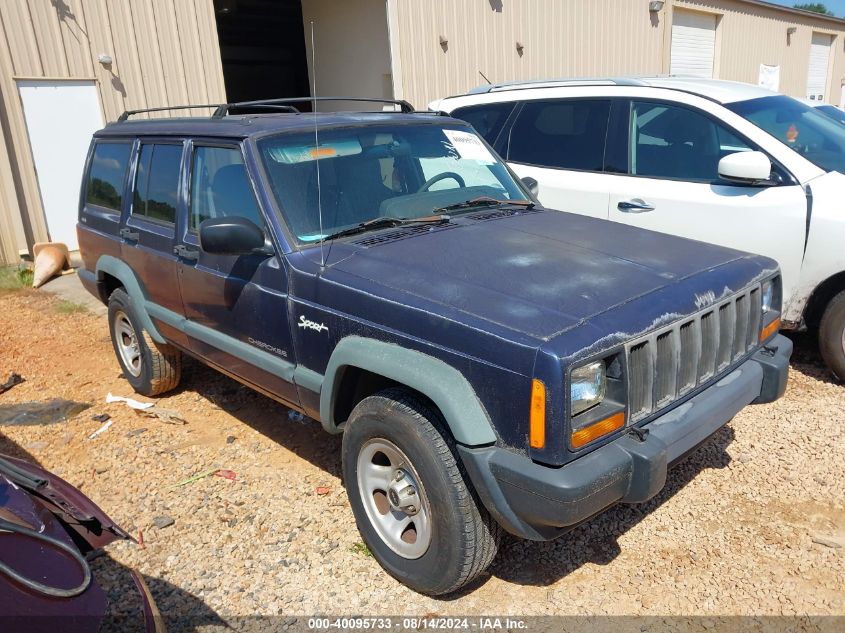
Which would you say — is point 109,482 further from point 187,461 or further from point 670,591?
point 670,591

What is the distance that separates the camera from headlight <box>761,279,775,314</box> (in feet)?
10.8

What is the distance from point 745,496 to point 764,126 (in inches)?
109

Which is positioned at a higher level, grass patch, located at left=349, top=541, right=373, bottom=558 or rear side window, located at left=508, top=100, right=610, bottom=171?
rear side window, located at left=508, top=100, right=610, bottom=171

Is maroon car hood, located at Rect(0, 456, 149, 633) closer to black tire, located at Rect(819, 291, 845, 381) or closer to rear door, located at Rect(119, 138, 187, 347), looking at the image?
rear door, located at Rect(119, 138, 187, 347)

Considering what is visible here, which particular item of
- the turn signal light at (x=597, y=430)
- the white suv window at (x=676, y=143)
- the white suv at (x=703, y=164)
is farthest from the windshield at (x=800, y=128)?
the turn signal light at (x=597, y=430)

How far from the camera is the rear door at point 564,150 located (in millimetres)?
5344

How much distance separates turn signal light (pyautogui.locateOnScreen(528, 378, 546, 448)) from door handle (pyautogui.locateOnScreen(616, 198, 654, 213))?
10.3ft

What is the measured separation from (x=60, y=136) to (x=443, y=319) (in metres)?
9.15

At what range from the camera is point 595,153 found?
17.7ft

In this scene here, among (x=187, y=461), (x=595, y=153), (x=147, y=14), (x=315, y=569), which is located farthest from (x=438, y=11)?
(x=315, y=569)

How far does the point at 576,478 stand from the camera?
2336mm

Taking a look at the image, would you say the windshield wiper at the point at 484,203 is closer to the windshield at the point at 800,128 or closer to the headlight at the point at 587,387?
the headlight at the point at 587,387

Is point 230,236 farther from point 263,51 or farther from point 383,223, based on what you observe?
point 263,51

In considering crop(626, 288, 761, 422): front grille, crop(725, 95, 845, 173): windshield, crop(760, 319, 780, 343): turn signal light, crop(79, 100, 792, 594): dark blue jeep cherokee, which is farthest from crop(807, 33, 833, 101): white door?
crop(626, 288, 761, 422): front grille
